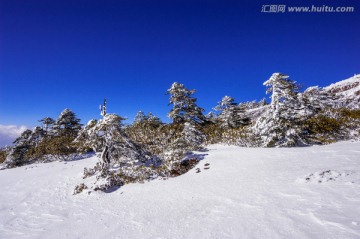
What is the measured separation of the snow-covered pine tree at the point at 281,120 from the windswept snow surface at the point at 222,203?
2.95m

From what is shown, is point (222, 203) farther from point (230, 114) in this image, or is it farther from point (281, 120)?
point (230, 114)

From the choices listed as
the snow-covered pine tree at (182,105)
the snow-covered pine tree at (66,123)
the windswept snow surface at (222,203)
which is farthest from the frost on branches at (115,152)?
the snow-covered pine tree at (66,123)

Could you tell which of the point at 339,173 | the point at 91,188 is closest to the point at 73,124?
the point at 91,188

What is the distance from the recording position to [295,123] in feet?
49.7

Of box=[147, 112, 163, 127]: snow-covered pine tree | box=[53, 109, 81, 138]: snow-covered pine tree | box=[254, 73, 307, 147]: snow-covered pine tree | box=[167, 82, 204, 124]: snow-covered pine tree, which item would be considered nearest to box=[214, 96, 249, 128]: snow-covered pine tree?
box=[167, 82, 204, 124]: snow-covered pine tree

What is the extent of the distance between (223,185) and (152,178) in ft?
15.5

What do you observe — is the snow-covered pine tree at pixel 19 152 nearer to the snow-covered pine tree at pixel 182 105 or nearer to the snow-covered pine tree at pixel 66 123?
the snow-covered pine tree at pixel 66 123

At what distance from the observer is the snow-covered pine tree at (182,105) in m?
25.1

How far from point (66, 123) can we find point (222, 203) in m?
29.9

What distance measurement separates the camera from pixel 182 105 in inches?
1005

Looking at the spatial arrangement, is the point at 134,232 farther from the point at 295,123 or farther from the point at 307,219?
the point at 295,123

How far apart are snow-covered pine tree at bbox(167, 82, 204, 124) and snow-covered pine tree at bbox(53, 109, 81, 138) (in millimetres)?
15485

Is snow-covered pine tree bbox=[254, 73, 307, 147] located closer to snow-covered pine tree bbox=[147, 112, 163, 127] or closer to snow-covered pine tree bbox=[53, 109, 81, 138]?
snow-covered pine tree bbox=[147, 112, 163, 127]

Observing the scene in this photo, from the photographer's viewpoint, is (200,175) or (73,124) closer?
(200,175)
